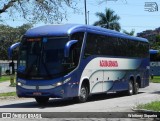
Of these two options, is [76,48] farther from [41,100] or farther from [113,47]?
[113,47]

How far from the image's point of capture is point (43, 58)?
19.6 m

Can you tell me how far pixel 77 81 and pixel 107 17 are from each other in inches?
2631

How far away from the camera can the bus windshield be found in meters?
19.4

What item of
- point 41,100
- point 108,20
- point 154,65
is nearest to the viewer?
point 41,100

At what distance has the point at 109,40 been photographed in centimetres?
2447

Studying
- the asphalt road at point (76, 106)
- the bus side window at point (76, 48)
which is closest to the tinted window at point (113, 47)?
the bus side window at point (76, 48)

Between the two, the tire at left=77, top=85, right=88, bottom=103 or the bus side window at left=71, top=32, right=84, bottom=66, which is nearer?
the bus side window at left=71, top=32, right=84, bottom=66

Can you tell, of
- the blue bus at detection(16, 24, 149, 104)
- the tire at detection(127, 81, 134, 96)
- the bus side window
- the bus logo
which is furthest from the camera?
the tire at detection(127, 81, 134, 96)

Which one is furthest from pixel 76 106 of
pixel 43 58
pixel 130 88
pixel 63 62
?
pixel 130 88

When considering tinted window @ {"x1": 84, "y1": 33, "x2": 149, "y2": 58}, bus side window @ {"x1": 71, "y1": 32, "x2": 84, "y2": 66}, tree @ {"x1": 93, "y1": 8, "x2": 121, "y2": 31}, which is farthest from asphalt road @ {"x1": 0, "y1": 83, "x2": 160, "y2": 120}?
tree @ {"x1": 93, "y1": 8, "x2": 121, "y2": 31}

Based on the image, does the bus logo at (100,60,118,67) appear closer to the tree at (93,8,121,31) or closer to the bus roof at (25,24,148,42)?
the bus roof at (25,24,148,42)

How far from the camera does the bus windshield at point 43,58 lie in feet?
63.8

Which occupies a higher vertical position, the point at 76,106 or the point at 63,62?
the point at 63,62

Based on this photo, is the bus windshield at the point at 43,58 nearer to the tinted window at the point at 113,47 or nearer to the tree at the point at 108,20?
the tinted window at the point at 113,47
